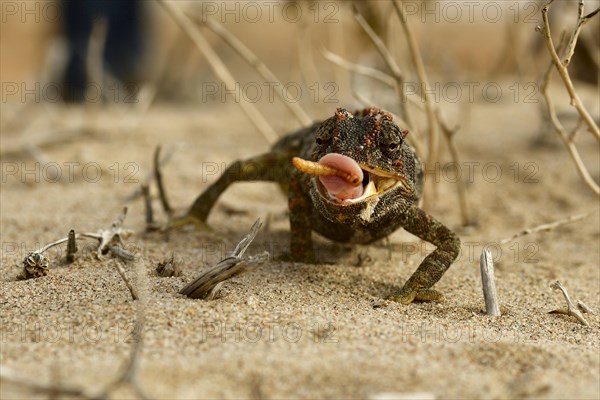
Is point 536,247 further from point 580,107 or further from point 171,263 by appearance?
point 171,263

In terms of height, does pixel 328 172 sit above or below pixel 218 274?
above

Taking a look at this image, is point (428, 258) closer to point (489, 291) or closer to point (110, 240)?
point (489, 291)

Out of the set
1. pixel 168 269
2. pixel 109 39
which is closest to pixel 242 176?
pixel 168 269

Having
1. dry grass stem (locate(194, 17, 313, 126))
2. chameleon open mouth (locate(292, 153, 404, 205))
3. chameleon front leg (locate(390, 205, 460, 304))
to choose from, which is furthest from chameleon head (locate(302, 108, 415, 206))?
dry grass stem (locate(194, 17, 313, 126))

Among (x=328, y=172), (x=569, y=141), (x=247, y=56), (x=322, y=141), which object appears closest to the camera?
(x=328, y=172)

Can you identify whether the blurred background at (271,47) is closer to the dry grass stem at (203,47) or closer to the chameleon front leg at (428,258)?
the dry grass stem at (203,47)

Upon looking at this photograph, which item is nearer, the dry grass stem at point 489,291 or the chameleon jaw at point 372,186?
the chameleon jaw at point 372,186

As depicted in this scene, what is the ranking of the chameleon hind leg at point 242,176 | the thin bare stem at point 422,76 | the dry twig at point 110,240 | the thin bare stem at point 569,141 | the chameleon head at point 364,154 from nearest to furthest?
the chameleon head at point 364,154
the dry twig at point 110,240
the thin bare stem at point 569,141
the thin bare stem at point 422,76
the chameleon hind leg at point 242,176

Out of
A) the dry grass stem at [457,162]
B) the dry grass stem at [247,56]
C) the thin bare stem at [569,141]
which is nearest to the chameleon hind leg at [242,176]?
the dry grass stem at [247,56]
